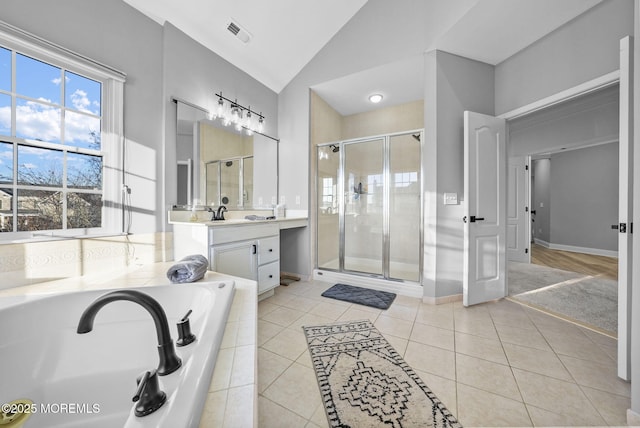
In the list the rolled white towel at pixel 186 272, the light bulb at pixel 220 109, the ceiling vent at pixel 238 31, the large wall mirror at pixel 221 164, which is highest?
the ceiling vent at pixel 238 31

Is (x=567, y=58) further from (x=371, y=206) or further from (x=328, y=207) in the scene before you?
(x=328, y=207)

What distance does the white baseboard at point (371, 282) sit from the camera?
108 inches

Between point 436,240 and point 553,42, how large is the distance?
209 cm

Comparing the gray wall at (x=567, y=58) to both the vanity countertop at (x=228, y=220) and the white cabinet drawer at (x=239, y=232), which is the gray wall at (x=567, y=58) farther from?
the white cabinet drawer at (x=239, y=232)

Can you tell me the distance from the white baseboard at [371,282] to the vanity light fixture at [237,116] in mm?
2114

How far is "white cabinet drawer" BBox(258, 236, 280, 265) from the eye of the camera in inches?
100.0

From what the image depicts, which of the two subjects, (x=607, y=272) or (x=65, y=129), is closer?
(x=65, y=129)

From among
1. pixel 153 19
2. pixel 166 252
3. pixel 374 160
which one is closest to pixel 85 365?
pixel 166 252

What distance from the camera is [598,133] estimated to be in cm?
350

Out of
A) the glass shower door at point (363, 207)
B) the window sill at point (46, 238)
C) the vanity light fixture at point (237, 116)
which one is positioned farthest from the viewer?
the glass shower door at point (363, 207)

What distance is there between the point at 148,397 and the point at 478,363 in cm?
184

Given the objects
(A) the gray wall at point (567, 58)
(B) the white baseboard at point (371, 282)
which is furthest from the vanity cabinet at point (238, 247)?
(A) the gray wall at point (567, 58)

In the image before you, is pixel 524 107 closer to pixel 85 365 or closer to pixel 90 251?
pixel 85 365

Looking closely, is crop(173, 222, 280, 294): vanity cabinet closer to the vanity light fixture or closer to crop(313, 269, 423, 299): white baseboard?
crop(313, 269, 423, 299): white baseboard
